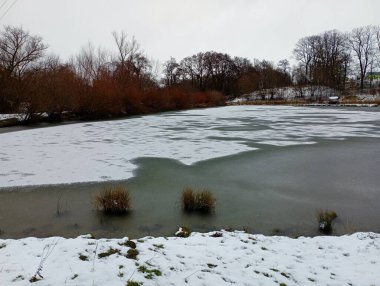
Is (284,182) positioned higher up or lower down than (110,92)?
lower down

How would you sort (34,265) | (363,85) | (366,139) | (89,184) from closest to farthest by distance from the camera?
(34,265)
(89,184)
(366,139)
(363,85)

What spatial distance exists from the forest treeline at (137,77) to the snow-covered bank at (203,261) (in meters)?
25.1

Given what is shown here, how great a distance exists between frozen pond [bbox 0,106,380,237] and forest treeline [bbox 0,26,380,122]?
1473cm

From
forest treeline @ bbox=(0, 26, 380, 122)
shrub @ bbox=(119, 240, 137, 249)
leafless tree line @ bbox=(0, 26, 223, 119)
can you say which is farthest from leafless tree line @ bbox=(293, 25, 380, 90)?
shrub @ bbox=(119, 240, 137, 249)

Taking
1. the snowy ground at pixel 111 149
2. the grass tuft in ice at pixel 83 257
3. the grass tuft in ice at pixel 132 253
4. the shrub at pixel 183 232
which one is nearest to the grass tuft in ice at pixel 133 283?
the grass tuft in ice at pixel 132 253

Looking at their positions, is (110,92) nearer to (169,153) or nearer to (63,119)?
(63,119)

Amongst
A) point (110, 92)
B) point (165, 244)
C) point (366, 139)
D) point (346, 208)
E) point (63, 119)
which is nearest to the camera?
point (165, 244)

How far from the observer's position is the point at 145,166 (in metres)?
11.0

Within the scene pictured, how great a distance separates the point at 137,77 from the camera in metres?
49.7

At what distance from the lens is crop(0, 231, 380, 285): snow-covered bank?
3957 millimetres

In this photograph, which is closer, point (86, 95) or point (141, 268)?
point (141, 268)

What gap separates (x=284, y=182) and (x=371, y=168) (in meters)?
3.25

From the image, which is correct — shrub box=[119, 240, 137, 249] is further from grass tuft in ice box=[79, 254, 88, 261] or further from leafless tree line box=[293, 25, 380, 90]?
leafless tree line box=[293, 25, 380, 90]

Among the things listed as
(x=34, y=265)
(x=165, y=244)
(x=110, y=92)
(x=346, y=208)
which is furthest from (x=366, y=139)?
(x=110, y=92)
